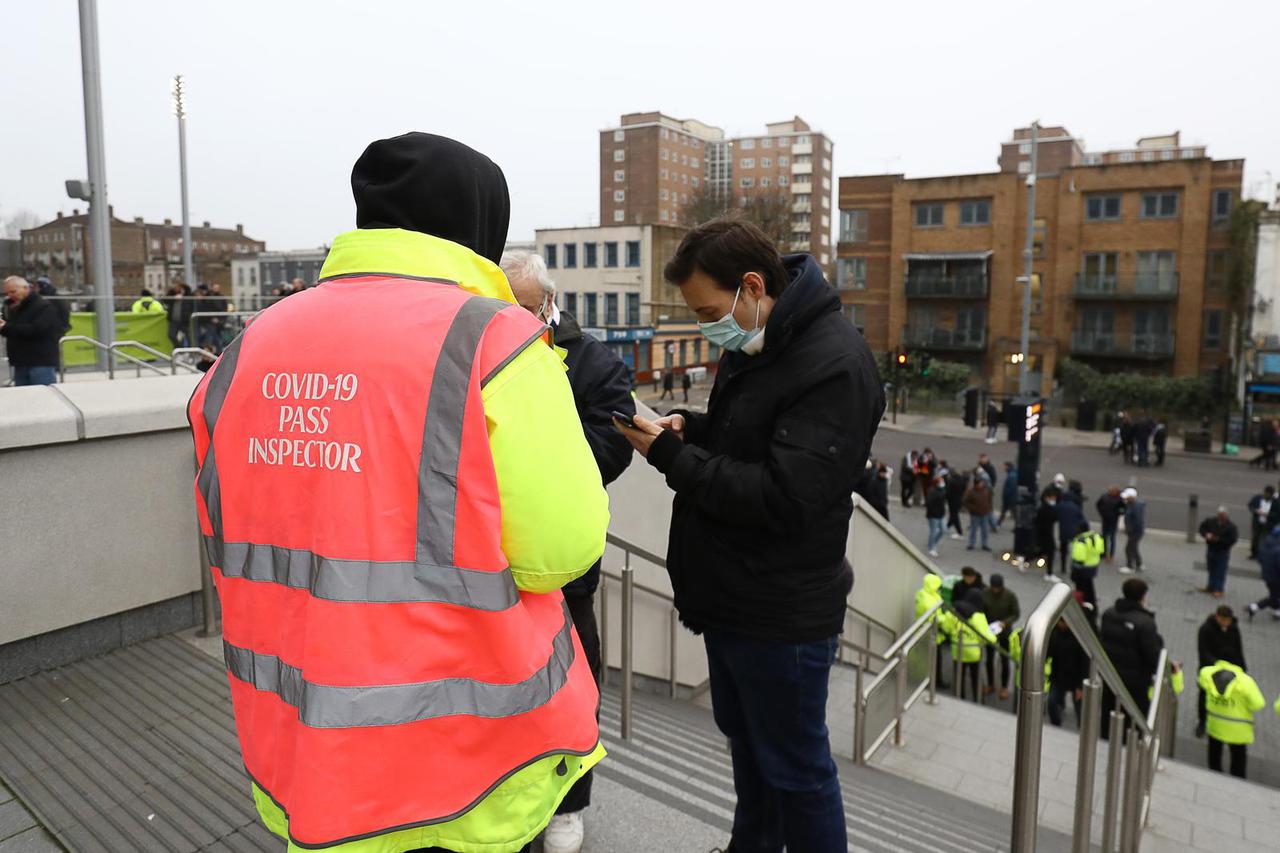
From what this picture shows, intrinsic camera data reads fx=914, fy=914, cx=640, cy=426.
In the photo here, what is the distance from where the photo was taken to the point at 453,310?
153 cm

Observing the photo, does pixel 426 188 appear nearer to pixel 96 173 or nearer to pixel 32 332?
pixel 32 332

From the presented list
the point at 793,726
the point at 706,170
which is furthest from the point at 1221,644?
the point at 706,170

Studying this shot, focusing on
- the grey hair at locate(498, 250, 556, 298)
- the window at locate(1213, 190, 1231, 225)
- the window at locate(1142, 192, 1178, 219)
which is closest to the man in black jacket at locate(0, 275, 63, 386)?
the grey hair at locate(498, 250, 556, 298)

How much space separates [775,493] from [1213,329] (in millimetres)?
44631

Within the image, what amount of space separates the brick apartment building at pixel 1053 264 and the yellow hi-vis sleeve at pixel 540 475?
146 feet

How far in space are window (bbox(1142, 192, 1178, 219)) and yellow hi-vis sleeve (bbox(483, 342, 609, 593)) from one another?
149 ft

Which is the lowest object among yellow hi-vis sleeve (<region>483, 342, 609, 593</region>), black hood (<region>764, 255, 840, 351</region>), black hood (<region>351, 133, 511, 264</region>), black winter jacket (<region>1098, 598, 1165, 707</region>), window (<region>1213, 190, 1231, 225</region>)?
black winter jacket (<region>1098, 598, 1165, 707</region>)

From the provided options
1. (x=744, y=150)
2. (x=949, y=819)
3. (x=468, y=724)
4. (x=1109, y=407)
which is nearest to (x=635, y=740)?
(x=949, y=819)

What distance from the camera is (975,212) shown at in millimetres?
43594

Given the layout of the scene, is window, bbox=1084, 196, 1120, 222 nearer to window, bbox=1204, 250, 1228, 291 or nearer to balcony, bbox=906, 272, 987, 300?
window, bbox=1204, 250, 1228, 291

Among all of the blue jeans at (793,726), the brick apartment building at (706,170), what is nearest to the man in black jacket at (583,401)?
the blue jeans at (793,726)

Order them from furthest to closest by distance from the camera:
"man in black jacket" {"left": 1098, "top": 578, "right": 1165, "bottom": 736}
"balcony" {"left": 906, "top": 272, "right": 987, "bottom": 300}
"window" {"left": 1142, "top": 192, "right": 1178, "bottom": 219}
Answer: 1. "balcony" {"left": 906, "top": 272, "right": 987, "bottom": 300}
2. "window" {"left": 1142, "top": 192, "right": 1178, "bottom": 219}
3. "man in black jacket" {"left": 1098, "top": 578, "right": 1165, "bottom": 736}

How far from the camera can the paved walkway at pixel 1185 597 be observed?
9946 mm

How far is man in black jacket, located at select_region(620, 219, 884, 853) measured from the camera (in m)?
2.28
